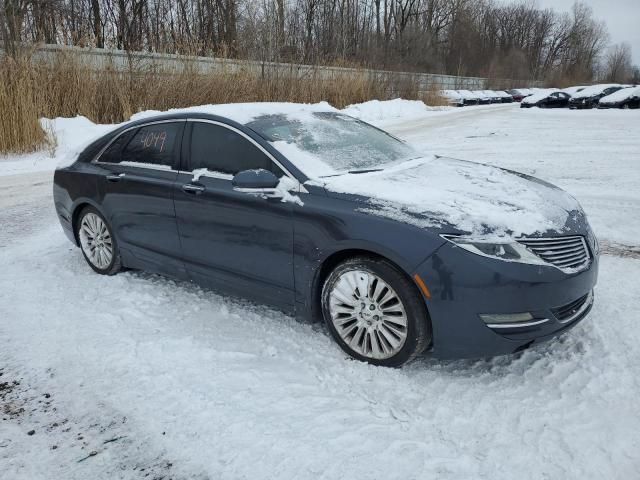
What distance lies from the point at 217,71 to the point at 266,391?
1590 cm

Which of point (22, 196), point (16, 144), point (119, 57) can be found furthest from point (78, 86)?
point (22, 196)

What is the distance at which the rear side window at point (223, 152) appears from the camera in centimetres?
351

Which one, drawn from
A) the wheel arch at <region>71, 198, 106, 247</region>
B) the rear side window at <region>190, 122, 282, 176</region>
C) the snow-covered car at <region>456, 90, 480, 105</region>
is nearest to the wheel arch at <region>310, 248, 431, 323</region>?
the rear side window at <region>190, 122, 282, 176</region>

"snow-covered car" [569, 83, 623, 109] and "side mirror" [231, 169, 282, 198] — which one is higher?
"snow-covered car" [569, 83, 623, 109]

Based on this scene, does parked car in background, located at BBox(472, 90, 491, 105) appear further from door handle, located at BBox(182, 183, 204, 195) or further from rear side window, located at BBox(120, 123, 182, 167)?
door handle, located at BBox(182, 183, 204, 195)

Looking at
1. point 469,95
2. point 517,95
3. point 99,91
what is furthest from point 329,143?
point 517,95

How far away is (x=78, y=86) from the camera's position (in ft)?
45.0

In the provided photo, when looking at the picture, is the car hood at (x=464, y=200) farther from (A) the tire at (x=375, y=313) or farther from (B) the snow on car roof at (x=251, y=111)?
(B) the snow on car roof at (x=251, y=111)

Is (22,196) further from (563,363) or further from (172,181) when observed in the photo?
(563,363)

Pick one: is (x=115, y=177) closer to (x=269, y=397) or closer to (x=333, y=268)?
(x=333, y=268)

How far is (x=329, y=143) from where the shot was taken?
3789 millimetres

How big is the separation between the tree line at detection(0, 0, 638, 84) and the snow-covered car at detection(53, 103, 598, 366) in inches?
431

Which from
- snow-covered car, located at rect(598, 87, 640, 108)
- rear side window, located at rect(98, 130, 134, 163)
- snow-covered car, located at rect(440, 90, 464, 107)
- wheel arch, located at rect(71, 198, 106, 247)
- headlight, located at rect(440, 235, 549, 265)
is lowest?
wheel arch, located at rect(71, 198, 106, 247)

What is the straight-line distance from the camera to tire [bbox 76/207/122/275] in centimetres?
456
